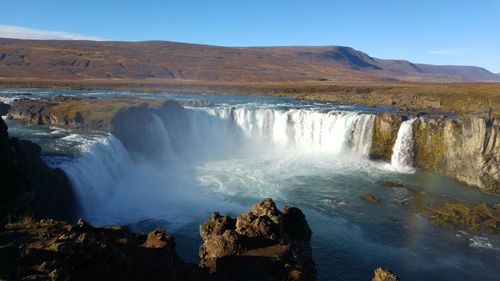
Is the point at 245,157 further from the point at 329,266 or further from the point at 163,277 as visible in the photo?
the point at 163,277

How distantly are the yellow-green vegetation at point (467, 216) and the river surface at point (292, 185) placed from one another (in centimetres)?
87

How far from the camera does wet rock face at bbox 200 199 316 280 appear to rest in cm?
1127

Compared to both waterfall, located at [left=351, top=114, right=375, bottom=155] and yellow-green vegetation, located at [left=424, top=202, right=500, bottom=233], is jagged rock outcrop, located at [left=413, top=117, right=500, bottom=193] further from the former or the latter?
yellow-green vegetation, located at [left=424, top=202, right=500, bottom=233]

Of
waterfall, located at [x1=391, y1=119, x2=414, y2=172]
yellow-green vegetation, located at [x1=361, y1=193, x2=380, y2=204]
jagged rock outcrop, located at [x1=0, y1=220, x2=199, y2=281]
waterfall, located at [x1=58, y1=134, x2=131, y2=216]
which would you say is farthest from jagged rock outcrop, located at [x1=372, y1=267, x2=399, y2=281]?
waterfall, located at [x1=391, y1=119, x2=414, y2=172]

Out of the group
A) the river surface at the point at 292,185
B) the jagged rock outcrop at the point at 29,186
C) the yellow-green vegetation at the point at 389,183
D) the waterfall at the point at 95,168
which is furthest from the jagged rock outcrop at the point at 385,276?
the yellow-green vegetation at the point at 389,183

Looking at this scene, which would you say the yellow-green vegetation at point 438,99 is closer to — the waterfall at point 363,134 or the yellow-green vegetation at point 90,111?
the waterfall at point 363,134

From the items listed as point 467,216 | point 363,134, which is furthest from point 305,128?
point 467,216

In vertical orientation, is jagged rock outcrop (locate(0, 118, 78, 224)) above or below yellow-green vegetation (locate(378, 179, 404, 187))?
above

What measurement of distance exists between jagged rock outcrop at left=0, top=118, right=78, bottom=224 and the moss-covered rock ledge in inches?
1163

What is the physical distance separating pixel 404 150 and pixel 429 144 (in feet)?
7.44

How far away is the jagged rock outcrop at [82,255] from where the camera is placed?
736cm

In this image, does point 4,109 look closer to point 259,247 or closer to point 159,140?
point 159,140

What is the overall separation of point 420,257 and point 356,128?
76.1 feet

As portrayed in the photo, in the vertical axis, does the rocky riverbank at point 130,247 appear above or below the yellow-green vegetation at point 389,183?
above
